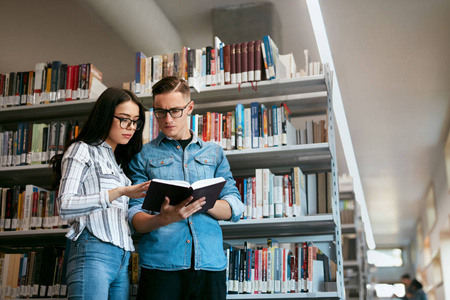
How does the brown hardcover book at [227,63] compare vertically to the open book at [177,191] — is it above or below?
above

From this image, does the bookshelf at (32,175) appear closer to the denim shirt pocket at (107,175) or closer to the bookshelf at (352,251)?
the denim shirt pocket at (107,175)

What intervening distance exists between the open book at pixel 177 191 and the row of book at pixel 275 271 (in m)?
1.03

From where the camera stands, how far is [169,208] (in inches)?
69.9

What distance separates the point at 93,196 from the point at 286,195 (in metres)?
1.29

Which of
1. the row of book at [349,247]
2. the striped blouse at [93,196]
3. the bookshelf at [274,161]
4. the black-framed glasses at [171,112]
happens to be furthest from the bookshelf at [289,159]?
the row of book at [349,247]

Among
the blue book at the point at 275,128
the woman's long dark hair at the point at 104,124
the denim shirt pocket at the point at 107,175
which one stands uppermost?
the blue book at the point at 275,128

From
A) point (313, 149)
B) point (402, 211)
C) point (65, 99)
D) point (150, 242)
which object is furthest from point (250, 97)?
point (402, 211)

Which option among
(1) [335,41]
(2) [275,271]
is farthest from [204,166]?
(1) [335,41]

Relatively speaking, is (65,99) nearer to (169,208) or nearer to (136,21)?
(136,21)

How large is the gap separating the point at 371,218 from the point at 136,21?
12.1 meters

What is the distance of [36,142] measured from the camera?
10.8 feet

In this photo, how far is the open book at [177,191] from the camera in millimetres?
1671

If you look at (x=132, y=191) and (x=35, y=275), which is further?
(x=35, y=275)

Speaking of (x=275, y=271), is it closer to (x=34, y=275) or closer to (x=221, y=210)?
(x=221, y=210)
